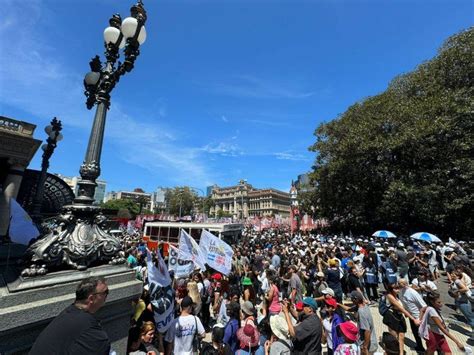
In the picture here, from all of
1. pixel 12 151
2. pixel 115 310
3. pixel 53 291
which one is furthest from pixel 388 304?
pixel 12 151

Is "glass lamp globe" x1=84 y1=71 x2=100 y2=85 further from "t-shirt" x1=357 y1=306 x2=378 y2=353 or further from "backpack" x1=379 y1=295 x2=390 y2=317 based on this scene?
"backpack" x1=379 y1=295 x2=390 y2=317

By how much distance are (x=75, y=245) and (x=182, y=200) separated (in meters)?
68.2

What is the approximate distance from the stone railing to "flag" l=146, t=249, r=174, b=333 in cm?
1455

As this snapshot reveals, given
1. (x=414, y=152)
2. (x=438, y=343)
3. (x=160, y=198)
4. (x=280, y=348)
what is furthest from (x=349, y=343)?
(x=160, y=198)

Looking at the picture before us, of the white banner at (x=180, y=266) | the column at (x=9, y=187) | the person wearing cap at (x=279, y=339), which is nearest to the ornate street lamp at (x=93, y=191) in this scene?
the person wearing cap at (x=279, y=339)

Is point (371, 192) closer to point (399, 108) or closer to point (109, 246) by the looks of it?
point (399, 108)

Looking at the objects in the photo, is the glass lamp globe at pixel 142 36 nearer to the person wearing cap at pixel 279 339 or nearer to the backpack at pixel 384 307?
the person wearing cap at pixel 279 339

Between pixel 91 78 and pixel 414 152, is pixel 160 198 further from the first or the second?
pixel 91 78

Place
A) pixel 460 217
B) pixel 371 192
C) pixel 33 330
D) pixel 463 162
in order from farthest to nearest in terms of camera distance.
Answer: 1. pixel 371 192
2. pixel 460 217
3. pixel 463 162
4. pixel 33 330

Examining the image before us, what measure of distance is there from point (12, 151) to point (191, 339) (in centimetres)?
1498

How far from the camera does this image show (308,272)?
964 cm

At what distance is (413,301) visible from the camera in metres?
5.34

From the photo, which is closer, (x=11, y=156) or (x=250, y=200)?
(x=11, y=156)

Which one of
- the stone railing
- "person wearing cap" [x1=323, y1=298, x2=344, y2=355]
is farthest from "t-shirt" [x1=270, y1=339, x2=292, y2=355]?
the stone railing
